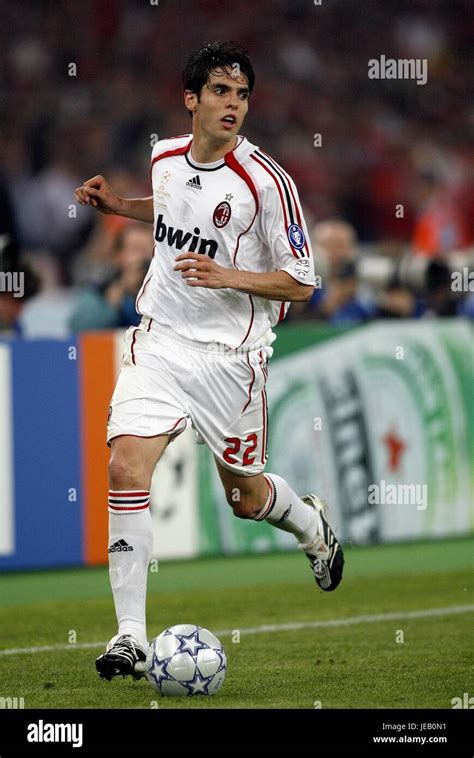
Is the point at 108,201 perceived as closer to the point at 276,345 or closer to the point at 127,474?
the point at 127,474

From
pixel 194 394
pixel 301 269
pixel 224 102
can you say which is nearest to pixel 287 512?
pixel 194 394

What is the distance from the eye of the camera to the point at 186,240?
19.2ft

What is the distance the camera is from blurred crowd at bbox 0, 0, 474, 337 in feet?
45.9

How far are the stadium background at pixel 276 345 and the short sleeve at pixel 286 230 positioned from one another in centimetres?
166

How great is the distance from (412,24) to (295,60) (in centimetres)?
166

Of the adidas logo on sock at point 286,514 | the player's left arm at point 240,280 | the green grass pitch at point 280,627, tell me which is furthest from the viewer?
the adidas logo on sock at point 286,514

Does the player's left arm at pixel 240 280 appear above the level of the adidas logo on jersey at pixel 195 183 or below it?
below

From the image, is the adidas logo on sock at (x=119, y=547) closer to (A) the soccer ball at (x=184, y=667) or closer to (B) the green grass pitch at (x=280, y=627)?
(A) the soccer ball at (x=184, y=667)

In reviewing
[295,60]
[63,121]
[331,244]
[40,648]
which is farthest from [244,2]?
[40,648]

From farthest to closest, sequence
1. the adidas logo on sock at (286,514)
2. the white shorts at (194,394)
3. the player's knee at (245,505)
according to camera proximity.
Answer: the adidas logo on sock at (286,514), the player's knee at (245,505), the white shorts at (194,394)

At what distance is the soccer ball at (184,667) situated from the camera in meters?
5.25

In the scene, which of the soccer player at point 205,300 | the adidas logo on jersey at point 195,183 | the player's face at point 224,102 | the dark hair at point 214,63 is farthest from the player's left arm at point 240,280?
the dark hair at point 214,63

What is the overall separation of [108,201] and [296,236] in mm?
983

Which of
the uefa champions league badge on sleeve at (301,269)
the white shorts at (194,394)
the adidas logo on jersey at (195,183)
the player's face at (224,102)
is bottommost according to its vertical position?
the white shorts at (194,394)
